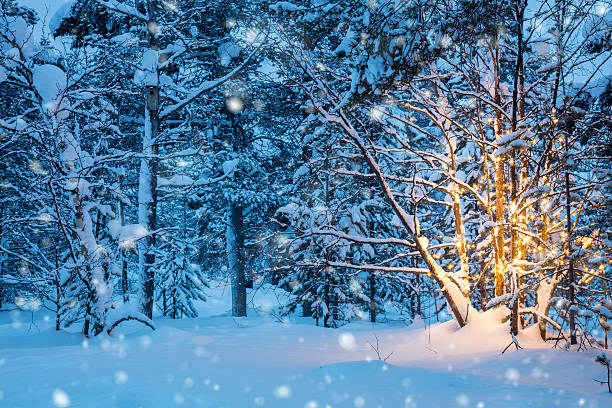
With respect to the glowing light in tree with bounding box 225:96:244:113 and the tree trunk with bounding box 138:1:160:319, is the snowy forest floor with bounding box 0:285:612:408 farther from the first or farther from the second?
the glowing light in tree with bounding box 225:96:244:113

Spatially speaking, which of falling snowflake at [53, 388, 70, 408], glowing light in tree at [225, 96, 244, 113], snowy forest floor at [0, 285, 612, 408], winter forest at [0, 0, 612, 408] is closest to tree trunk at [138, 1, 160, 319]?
winter forest at [0, 0, 612, 408]

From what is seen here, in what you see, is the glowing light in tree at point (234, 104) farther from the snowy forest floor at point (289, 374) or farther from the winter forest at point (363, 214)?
the snowy forest floor at point (289, 374)

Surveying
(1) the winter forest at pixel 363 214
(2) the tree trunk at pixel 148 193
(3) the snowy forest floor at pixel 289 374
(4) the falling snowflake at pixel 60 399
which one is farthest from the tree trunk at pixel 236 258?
(4) the falling snowflake at pixel 60 399

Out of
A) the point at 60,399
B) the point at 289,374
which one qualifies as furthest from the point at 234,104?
the point at 60,399

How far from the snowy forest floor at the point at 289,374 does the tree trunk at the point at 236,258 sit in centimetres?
893

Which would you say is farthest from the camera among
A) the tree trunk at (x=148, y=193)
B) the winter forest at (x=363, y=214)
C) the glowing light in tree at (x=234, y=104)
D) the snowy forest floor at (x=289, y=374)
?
the glowing light in tree at (x=234, y=104)

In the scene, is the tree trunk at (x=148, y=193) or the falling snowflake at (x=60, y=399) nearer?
the falling snowflake at (x=60, y=399)

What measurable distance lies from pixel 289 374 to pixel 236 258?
11795mm

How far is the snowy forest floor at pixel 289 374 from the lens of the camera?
129 inches

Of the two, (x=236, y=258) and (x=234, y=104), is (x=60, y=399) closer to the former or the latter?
(x=236, y=258)

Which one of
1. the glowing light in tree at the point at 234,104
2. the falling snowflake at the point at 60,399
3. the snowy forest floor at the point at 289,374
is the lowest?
the snowy forest floor at the point at 289,374

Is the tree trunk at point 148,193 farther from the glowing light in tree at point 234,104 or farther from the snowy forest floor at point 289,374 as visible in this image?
the glowing light in tree at point 234,104

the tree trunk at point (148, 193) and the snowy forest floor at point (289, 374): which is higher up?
the tree trunk at point (148, 193)

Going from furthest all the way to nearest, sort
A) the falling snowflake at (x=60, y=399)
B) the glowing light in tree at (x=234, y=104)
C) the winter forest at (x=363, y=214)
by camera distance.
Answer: the glowing light in tree at (x=234, y=104) < the winter forest at (x=363, y=214) < the falling snowflake at (x=60, y=399)
